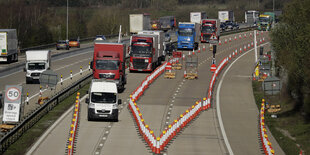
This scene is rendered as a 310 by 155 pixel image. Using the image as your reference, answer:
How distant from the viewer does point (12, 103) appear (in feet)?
101

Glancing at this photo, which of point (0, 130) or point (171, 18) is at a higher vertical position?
point (171, 18)

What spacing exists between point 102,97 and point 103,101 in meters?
0.27

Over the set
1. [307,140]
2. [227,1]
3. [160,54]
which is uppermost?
[227,1]

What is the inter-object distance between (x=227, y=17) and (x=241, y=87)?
7961 centimetres

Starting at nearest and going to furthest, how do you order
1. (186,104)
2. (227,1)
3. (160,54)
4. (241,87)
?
(186,104), (241,87), (160,54), (227,1)

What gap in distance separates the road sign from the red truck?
14.2 m

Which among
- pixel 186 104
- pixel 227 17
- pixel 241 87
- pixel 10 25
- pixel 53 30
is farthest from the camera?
pixel 227 17

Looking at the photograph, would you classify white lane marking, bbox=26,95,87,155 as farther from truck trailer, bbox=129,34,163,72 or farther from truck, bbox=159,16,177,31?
truck, bbox=159,16,177,31

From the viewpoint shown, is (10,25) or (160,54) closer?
(160,54)

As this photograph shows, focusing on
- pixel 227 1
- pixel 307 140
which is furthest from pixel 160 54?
pixel 227 1

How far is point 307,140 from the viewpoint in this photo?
110 feet

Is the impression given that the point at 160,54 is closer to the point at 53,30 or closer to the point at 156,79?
the point at 156,79

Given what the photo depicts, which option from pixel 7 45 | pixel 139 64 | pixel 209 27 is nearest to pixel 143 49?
pixel 139 64

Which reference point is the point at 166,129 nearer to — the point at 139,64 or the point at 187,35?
the point at 139,64
